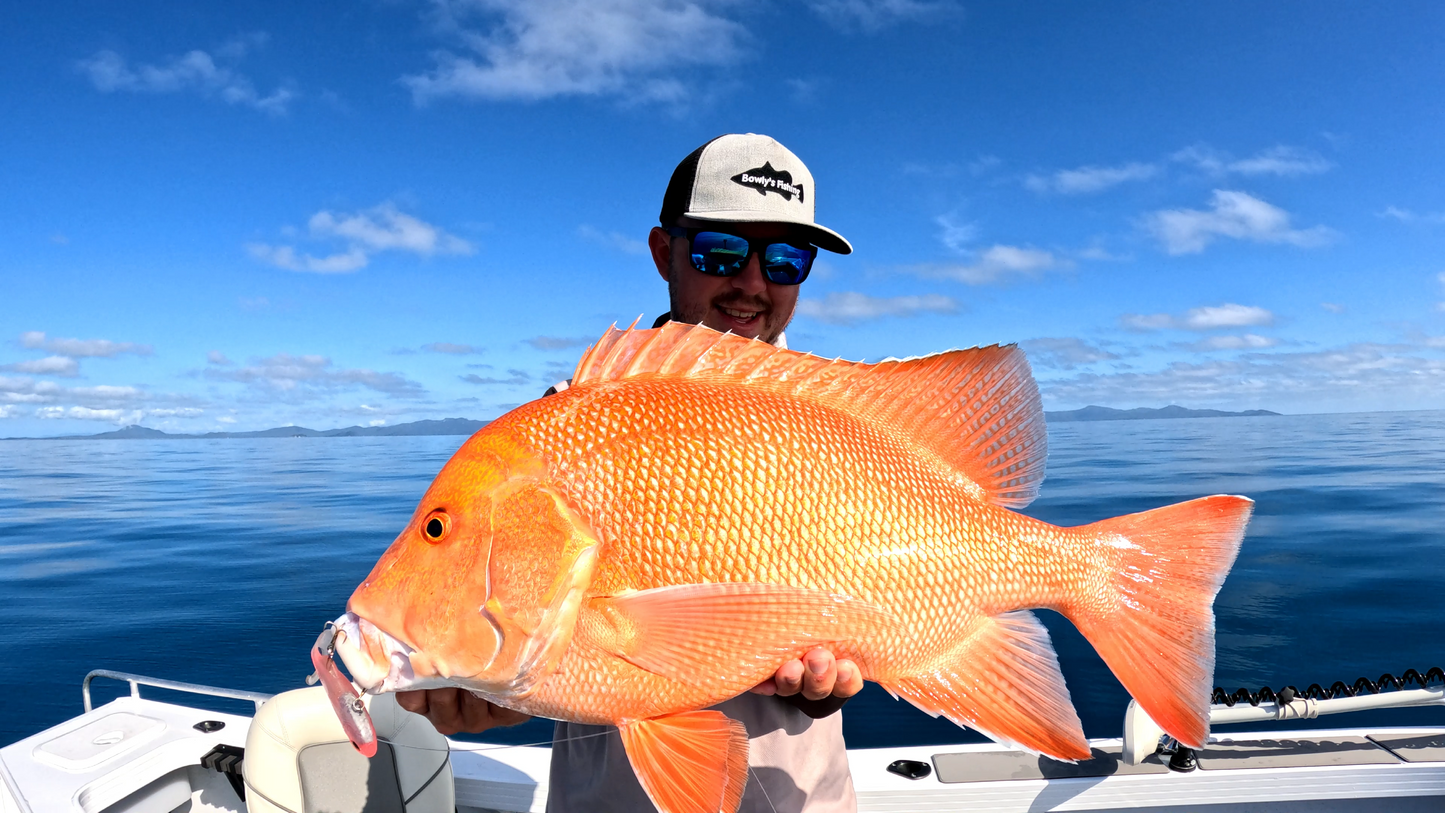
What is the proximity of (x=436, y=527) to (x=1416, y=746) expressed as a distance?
14.8 ft

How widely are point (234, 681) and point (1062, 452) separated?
953 inches

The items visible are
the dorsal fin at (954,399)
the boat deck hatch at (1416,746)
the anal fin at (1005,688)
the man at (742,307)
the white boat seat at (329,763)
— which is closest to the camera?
the anal fin at (1005,688)

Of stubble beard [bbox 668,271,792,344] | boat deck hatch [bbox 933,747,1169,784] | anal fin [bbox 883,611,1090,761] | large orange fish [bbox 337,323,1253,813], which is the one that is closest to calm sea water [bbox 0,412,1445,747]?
boat deck hatch [bbox 933,747,1169,784]

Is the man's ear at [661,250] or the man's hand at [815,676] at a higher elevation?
the man's ear at [661,250]

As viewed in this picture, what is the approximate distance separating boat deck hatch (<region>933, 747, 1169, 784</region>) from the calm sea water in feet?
6.84

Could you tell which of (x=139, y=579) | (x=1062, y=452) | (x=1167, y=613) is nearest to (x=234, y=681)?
(x=139, y=579)

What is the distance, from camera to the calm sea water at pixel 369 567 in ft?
27.8

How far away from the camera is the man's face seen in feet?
7.39

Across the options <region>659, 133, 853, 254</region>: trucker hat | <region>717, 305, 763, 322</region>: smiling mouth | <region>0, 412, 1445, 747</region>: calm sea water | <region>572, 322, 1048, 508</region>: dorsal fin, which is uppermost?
<region>659, 133, 853, 254</region>: trucker hat

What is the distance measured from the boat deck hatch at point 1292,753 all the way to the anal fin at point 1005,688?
2.39m

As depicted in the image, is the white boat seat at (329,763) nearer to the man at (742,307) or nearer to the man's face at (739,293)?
the man at (742,307)

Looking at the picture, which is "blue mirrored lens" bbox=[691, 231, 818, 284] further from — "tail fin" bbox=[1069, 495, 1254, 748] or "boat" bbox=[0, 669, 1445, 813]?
"boat" bbox=[0, 669, 1445, 813]

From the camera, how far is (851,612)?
4.57 ft

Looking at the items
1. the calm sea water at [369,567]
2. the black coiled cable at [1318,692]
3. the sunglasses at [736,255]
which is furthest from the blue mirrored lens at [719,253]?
the calm sea water at [369,567]
